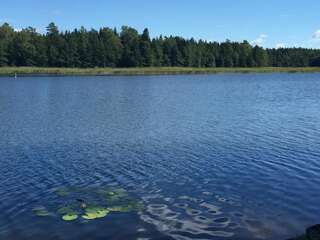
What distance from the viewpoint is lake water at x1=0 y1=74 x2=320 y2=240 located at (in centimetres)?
1622

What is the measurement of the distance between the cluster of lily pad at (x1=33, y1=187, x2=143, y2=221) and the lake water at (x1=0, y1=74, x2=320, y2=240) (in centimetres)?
32

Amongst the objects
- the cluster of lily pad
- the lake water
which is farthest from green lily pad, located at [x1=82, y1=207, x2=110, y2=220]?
the lake water

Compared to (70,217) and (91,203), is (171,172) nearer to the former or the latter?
(91,203)

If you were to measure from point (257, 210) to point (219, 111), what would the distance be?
1332 inches

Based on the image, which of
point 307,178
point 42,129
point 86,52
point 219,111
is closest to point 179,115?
point 219,111

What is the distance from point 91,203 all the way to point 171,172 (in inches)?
241

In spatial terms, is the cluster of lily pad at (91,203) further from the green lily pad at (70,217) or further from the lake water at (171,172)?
the lake water at (171,172)

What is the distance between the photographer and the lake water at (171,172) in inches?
639

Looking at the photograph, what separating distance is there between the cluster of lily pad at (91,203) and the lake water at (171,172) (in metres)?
0.32

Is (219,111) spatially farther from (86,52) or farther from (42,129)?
(86,52)

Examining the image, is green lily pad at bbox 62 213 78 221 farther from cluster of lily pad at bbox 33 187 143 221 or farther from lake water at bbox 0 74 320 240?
lake water at bbox 0 74 320 240

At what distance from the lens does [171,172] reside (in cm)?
2389

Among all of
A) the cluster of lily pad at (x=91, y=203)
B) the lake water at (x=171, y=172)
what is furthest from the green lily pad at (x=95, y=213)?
the lake water at (x=171, y=172)

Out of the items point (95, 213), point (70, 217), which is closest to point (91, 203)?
point (95, 213)
